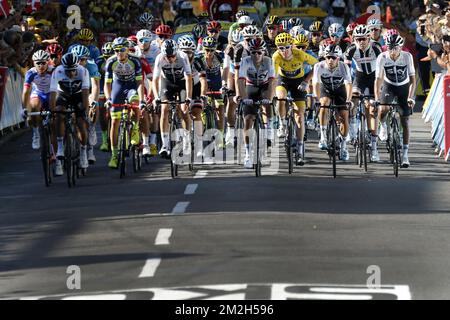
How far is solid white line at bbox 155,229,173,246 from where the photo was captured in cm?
1845

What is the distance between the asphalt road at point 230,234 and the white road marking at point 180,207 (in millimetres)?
20

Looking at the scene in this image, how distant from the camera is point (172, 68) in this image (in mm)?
26891

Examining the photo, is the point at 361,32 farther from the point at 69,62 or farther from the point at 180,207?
the point at 180,207

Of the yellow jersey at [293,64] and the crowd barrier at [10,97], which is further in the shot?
the crowd barrier at [10,97]

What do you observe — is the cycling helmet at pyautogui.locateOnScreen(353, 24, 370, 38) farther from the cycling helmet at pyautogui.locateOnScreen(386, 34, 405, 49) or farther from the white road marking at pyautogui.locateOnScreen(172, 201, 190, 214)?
the white road marking at pyautogui.locateOnScreen(172, 201, 190, 214)

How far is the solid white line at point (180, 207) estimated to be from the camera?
21.1 m

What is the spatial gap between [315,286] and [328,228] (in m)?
4.12

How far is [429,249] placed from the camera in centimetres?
1802

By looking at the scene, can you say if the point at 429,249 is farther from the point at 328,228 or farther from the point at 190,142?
the point at 190,142

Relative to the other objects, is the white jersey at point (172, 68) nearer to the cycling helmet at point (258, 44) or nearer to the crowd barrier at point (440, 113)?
the cycling helmet at point (258, 44)

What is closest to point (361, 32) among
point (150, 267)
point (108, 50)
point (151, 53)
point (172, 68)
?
point (172, 68)

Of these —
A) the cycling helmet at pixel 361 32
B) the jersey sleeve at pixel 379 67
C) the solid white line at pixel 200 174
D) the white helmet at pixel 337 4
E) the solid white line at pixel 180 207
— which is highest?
the white helmet at pixel 337 4

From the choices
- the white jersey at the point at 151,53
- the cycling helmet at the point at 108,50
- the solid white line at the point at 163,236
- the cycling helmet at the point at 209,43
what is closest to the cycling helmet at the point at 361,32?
the cycling helmet at the point at 209,43
